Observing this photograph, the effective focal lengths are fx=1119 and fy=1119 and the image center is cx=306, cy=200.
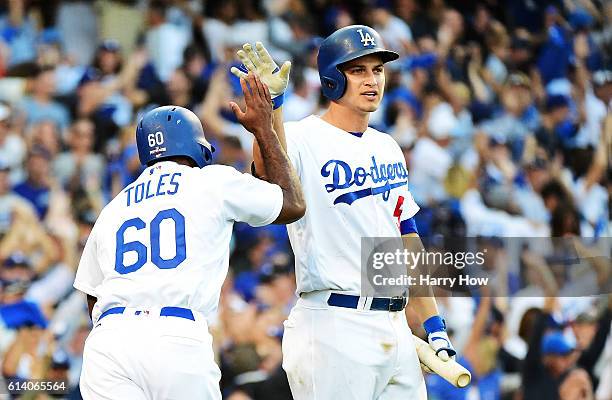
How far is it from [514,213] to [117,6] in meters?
3.95

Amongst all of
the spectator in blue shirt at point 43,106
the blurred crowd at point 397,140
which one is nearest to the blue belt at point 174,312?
the blurred crowd at point 397,140

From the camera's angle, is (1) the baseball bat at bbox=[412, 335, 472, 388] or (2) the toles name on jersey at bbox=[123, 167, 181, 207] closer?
(2) the toles name on jersey at bbox=[123, 167, 181, 207]

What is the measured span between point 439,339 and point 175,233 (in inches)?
58.9

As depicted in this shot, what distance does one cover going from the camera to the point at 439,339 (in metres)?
5.23

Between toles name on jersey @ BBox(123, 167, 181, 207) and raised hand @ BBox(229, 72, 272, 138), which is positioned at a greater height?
raised hand @ BBox(229, 72, 272, 138)

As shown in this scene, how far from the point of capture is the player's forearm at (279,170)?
4.71 m

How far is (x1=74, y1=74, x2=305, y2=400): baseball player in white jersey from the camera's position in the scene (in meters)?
4.29

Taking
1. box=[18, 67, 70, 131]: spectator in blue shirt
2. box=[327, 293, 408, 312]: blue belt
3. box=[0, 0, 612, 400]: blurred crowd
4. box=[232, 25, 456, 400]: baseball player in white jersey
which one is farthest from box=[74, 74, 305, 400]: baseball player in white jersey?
box=[18, 67, 70, 131]: spectator in blue shirt

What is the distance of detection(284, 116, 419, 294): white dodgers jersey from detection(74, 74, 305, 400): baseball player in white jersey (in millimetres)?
420

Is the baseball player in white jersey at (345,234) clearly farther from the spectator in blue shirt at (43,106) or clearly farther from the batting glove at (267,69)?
the spectator in blue shirt at (43,106)

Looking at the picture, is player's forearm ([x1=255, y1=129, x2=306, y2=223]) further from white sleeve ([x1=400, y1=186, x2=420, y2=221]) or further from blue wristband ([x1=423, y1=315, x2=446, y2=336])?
blue wristband ([x1=423, y1=315, x2=446, y2=336])

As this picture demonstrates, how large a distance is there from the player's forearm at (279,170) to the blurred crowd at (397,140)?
3186 mm

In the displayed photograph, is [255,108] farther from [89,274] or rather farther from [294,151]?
[89,274]

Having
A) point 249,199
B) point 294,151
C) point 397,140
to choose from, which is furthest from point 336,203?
point 397,140
